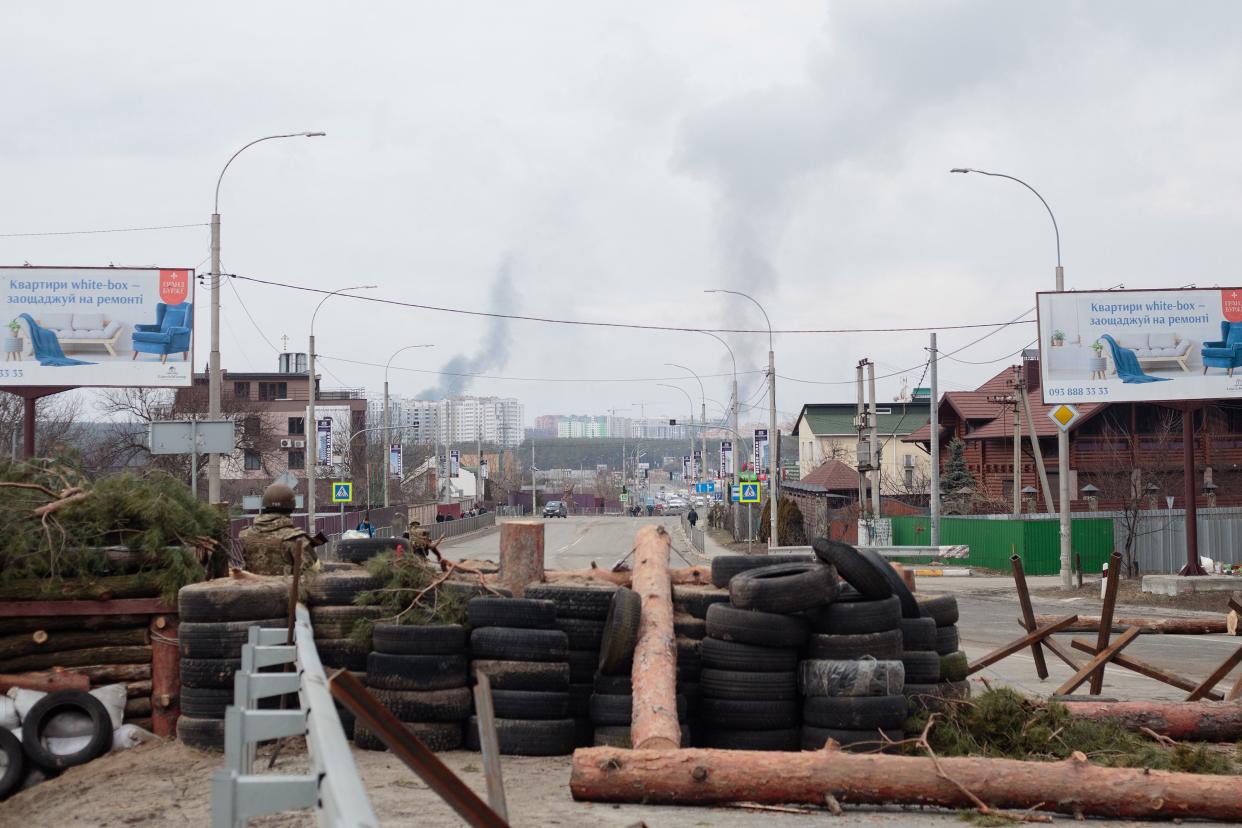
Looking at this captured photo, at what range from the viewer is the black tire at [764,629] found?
9516mm

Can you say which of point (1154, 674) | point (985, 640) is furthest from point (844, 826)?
point (985, 640)

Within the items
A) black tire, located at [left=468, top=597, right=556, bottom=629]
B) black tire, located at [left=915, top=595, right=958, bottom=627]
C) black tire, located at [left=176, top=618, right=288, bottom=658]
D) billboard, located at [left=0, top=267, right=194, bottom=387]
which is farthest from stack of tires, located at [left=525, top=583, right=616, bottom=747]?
billboard, located at [left=0, top=267, right=194, bottom=387]

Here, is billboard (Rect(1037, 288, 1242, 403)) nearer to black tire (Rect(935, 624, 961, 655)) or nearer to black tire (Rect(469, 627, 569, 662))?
black tire (Rect(935, 624, 961, 655))

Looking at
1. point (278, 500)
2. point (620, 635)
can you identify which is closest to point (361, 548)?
point (278, 500)

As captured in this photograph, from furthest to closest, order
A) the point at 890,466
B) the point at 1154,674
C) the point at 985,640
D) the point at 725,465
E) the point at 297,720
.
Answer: the point at 890,466 → the point at 725,465 → the point at 985,640 → the point at 1154,674 → the point at 297,720

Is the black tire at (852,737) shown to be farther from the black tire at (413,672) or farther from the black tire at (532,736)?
A: the black tire at (413,672)

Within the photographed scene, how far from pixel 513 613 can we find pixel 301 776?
236 inches

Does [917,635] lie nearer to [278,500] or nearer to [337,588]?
[337,588]

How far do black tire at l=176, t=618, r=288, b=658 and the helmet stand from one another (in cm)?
281

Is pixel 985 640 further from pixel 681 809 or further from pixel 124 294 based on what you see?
pixel 124 294

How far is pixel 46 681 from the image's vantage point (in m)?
10.2

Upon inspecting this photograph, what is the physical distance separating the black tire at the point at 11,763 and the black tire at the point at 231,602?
159 centimetres

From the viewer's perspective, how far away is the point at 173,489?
38.1ft

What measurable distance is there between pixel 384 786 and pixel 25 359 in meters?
26.4
